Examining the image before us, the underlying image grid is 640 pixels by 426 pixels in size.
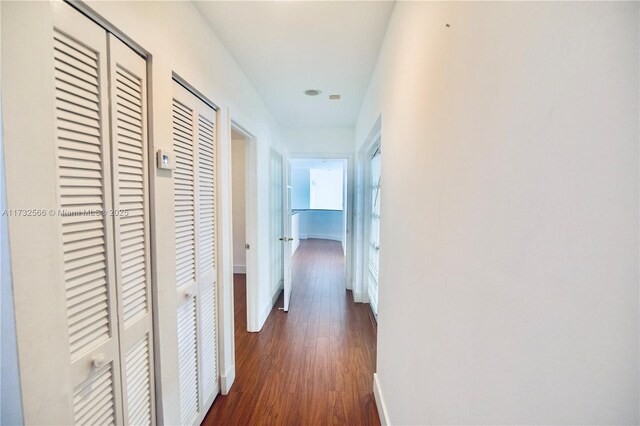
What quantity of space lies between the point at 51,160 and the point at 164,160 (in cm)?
50

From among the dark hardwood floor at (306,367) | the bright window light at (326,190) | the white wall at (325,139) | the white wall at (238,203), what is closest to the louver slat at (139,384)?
the dark hardwood floor at (306,367)

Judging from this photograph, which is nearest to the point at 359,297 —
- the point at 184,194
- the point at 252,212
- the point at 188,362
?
the point at 252,212

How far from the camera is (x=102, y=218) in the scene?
98 cm

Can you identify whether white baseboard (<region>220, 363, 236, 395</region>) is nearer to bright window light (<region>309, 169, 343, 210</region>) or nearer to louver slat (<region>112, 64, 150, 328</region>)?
louver slat (<region>112, 64, 150, 328</region>)

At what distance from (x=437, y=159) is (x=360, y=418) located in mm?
1731

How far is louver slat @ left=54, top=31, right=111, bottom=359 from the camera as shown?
83 cm

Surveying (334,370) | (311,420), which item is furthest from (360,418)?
(334,370)

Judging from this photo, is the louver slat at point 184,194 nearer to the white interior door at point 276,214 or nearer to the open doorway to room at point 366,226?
the white interior door at point 276,214

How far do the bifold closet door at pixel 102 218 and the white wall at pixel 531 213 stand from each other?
1125 mm

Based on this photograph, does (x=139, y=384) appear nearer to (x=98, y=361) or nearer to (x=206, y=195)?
(x=98, y=361)

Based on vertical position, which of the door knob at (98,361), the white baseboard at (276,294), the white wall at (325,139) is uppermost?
the white wall at (325,139)

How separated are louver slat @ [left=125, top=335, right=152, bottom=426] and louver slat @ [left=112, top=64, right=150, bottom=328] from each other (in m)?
0.15

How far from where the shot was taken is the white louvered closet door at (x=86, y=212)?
83cm

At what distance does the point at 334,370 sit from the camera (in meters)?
2.29
